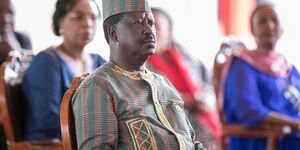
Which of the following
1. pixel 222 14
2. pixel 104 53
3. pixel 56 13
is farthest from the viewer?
pixel 222 14

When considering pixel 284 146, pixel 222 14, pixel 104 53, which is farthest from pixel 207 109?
pixel 222 14

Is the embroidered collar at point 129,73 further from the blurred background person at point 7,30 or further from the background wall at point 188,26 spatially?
the background wall at point 188,26

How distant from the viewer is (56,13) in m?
2.19

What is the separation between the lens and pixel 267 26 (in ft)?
8.75

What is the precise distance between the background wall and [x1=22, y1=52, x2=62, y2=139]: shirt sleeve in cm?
190

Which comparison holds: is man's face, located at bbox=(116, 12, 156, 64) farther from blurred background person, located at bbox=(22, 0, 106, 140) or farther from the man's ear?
blurred background person, located at bbox=(22, 0, 106, 140)

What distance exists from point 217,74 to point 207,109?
60cm

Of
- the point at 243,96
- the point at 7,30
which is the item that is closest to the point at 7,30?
the point at 7,30

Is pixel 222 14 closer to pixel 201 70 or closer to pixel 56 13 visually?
pixel 201 70

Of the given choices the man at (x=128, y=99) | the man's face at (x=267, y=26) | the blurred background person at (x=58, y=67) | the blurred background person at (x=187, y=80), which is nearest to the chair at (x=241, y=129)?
the man's face at (x=267, y=26)

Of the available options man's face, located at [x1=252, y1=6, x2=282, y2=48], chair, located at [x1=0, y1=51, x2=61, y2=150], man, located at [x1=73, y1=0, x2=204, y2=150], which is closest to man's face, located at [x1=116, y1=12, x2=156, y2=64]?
man, located at [x1=73, y1=0, x2=204, y2=150]

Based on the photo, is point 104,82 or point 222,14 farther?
point 222,14

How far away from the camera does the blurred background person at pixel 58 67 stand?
2055 millimetres

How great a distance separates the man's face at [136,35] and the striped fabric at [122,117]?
6cm
